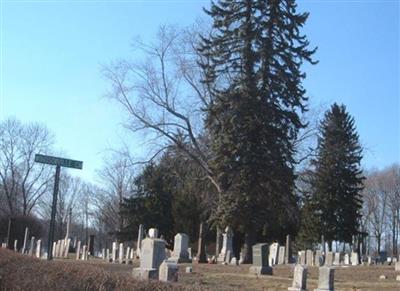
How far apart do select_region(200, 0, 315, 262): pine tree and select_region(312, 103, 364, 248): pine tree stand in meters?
19.8

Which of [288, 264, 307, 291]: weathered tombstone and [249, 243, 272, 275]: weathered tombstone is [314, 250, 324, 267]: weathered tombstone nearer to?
[249, 243, 272, 275]: weathered tombstone

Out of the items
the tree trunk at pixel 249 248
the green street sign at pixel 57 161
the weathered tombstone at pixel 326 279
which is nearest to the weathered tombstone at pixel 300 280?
the weathered tombstone at pixel 326 279

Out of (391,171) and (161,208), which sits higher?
(391,171)

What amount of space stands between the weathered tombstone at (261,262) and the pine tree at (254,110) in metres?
8.75

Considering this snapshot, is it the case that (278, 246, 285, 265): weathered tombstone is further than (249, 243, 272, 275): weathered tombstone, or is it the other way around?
(278, 246, 285, 265): weathered tombstone

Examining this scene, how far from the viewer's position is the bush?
952cm

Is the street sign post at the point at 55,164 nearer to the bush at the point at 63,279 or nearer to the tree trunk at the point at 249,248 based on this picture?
the bush at the point at 63,279

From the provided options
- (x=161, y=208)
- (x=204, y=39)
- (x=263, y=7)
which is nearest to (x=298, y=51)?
(x=263, y=7)

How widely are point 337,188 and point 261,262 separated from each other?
1348 inches

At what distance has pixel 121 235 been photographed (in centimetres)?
5991

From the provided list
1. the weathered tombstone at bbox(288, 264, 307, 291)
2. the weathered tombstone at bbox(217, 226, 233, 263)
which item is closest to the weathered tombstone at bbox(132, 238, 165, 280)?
the weathered tombstone at bbox(288, 264, 307, 291)

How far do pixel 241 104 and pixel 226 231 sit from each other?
23.6 feet

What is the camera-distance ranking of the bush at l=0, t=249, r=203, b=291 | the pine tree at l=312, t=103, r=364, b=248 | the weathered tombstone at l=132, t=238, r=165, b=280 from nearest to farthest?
the bush at l=0, t=249, r=203, b=291 < the weathered tombstone at l=132, t=238, r=165, b=280 < the pine tree at l=312, t=103, r=364, b=248

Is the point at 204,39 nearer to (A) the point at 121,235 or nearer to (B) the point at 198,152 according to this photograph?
(B) the point at 198,152
